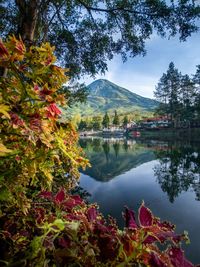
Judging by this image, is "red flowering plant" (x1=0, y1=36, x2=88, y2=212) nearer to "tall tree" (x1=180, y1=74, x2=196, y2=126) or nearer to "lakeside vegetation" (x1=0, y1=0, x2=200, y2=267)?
"lakeside vegetation" (x1=0, y1=0, x2=200, y2=267)

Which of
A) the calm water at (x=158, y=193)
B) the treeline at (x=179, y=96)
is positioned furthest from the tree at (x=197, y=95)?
the calm water at (x=158, y=193)

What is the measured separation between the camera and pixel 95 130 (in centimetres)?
14438

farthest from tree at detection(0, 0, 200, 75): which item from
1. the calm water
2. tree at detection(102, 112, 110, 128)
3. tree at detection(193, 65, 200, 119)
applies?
tree at detection(102, 112, 110, 128)

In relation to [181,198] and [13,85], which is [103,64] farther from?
[13,85]

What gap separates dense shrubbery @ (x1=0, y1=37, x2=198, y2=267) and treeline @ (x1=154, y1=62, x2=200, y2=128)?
66.8 meters

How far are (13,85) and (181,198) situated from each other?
30.9 feet

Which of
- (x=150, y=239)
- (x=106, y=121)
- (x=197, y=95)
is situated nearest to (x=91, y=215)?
(x=150, y=239)

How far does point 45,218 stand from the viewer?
3.91ft

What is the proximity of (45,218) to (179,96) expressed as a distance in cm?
7629

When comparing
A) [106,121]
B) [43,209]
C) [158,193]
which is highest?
[43,209]

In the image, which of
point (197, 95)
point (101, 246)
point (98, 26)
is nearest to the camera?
point (101, 246)

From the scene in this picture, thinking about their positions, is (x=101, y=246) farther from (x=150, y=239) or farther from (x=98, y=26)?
(x=98, y=26)

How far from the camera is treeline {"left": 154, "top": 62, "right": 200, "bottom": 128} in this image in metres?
65.4

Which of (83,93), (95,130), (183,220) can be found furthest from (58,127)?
(95,130)
